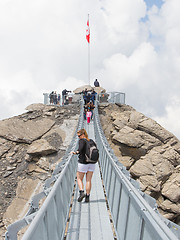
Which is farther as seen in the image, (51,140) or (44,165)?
(51,140)

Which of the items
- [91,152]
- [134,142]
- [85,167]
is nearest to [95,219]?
[85,167]

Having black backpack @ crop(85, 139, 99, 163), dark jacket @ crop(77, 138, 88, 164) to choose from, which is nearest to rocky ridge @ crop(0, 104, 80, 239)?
dark jacket @ crop(77, 138, 88, 164)

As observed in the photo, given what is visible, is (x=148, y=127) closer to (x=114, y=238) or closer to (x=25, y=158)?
(x=25, y=158)

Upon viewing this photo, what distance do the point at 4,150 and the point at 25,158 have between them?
203cm

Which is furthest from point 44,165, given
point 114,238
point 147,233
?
point 147,233

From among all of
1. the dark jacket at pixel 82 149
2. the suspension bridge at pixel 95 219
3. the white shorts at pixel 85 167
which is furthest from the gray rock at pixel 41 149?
the dark jacket at pixel 82 149

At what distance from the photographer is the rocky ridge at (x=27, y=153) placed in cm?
1487

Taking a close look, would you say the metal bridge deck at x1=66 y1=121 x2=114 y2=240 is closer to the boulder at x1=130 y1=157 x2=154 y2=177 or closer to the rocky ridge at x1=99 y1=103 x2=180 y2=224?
the boulder at x1=130 y1=157 x2=154 y2=177

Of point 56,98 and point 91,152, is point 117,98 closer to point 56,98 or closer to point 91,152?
point 56,98

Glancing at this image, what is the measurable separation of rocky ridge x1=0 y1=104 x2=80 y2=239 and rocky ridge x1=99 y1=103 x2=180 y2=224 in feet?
15.2

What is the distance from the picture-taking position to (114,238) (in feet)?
16.2

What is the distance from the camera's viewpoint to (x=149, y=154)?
67.4 feet

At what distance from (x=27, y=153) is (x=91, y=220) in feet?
43.6

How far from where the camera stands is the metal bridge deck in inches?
195
